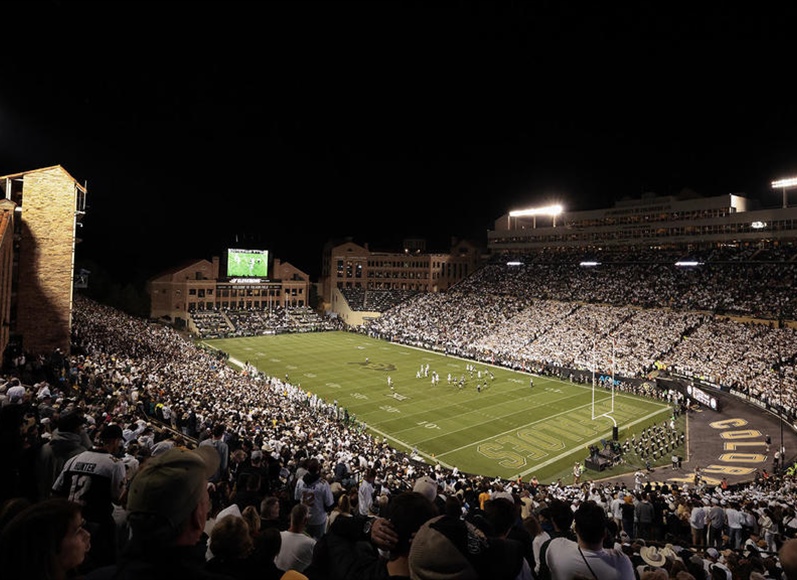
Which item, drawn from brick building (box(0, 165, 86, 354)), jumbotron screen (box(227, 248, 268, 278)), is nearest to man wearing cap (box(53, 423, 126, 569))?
brick building (box(0, 165, 86, 354))

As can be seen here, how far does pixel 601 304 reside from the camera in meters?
52.0

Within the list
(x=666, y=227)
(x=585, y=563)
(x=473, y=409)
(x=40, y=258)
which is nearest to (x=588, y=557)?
(x=585, y=563)

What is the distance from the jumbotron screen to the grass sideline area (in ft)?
76.3

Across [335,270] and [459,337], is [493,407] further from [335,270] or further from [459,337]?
[335,270]

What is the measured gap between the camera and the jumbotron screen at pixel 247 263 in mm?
69625

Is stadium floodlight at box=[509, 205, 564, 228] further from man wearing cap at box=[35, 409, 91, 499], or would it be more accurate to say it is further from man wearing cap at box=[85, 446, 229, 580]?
man wearing cap at box=[85, 446, 229, 580]

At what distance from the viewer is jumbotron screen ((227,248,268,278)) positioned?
69625 mm

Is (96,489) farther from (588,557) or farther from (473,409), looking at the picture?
(473,409)

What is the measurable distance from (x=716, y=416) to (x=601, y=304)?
2389cm

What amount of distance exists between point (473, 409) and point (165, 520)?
30.6 metres

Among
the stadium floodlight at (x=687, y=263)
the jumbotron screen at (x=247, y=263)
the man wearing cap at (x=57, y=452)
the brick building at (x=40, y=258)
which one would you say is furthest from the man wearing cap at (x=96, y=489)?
the jumbotron screen at (x=247, y=263)

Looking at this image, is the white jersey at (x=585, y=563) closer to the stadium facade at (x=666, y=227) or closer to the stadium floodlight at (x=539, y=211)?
the stadium facade at (x=666, y=227)

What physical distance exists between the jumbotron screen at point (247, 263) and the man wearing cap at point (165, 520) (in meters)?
71.2

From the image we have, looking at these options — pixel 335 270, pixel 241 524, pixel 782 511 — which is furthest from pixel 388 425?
pixel 335 270
